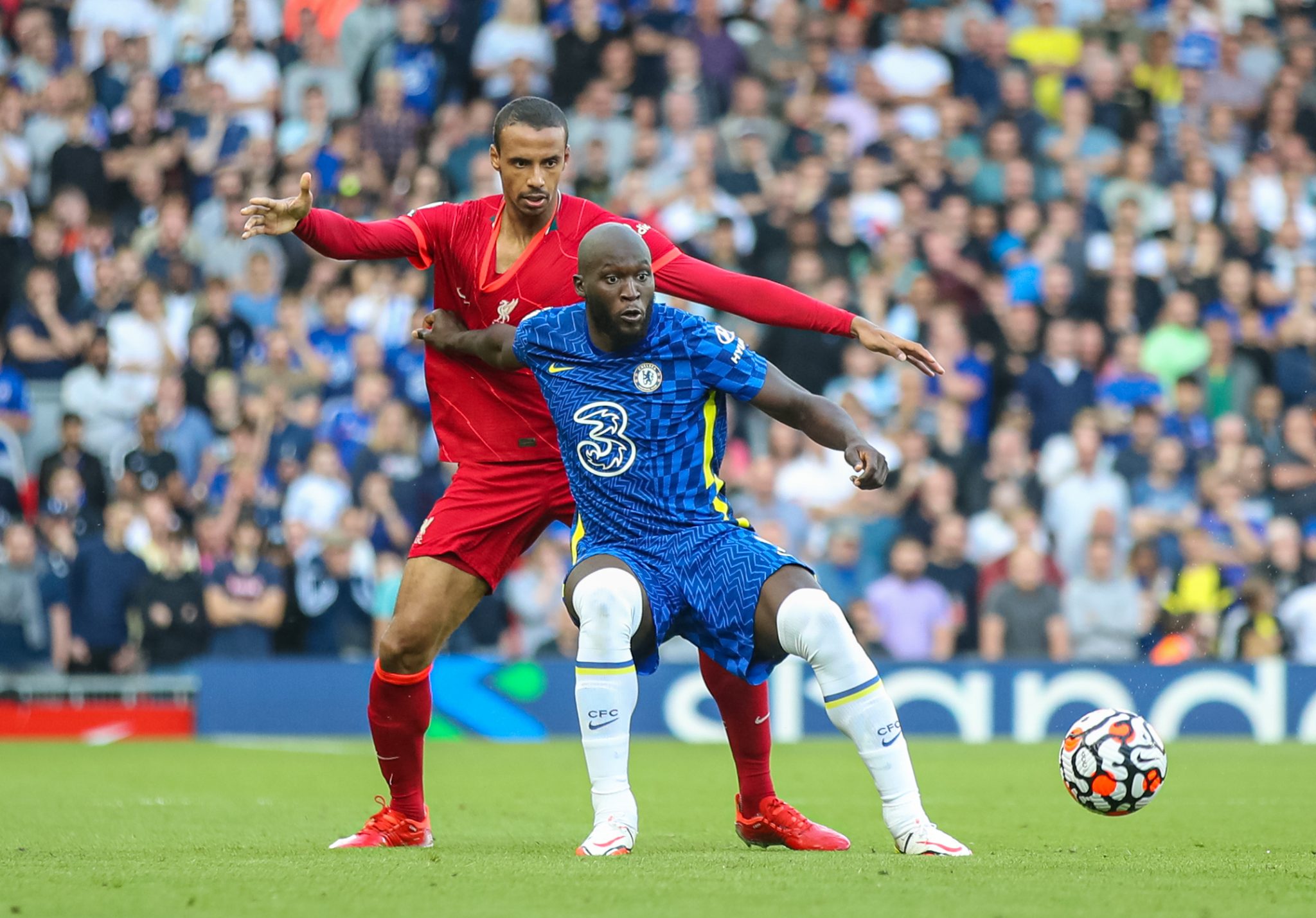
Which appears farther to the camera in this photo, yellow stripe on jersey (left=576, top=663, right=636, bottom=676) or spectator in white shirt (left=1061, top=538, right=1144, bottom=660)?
spectator in white shirt (left=1061, top=538, right=1144, bottom=660)

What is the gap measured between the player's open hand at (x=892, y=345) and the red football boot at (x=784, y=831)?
1676 millimetres

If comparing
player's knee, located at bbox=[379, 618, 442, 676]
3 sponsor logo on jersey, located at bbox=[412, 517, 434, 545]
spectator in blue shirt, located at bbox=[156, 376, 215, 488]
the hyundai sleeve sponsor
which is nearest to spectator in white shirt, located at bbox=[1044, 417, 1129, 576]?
the hyundai sleeve sponsor

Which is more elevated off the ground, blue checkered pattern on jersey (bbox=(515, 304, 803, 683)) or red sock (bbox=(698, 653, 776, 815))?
blue checkered pattern on jersey (bbox=(515, 304, 803, 683))

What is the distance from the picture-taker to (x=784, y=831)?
22.2 feet

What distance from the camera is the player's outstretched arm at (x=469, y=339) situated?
22.8ft

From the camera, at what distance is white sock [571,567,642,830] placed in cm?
636

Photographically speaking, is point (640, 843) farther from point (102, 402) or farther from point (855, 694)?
point (102, 402)

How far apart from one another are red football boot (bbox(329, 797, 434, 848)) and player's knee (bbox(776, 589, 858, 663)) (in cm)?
168

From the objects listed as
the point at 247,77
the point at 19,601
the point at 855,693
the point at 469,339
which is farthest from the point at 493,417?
the point at 247,77

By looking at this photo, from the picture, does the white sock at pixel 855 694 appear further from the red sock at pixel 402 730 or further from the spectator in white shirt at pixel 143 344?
the spectator in white shirt at pixel 143 344

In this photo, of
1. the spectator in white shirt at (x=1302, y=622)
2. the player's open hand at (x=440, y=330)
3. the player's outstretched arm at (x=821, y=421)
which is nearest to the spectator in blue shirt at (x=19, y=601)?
the player's open hand at (x=440, y=330)

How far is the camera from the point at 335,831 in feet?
25.6

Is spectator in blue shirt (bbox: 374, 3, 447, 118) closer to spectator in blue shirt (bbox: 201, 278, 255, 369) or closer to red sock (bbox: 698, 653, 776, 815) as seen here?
spectator in blue shirt (bbox: 201, 278, 255, 369)

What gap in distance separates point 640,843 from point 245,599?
8.17 meters
